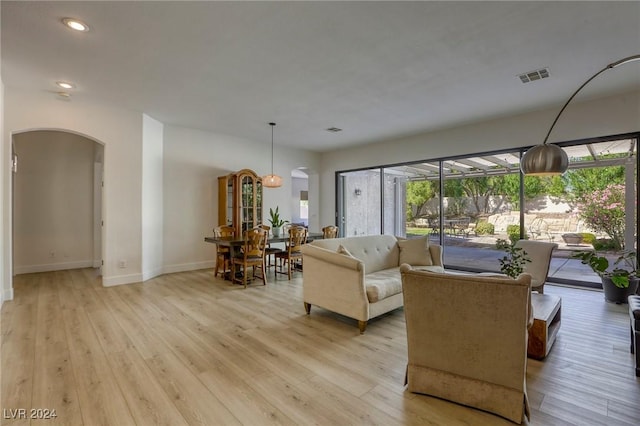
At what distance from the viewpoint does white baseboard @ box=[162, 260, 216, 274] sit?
5.84 meters

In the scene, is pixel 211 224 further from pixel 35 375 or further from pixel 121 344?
pixel 35 375

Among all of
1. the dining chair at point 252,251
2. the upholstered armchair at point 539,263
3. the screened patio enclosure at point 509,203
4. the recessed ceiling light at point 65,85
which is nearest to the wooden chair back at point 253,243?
the dining chair at point 252,251

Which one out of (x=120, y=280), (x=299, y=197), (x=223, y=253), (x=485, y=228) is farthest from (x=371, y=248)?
(x=299, y=197)

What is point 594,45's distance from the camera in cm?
297

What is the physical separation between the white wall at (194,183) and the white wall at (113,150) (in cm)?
78

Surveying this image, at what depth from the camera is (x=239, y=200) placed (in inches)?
247

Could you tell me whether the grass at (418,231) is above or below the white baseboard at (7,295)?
above

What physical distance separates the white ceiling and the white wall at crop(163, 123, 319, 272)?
3.61 feet

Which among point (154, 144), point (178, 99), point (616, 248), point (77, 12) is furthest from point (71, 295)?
point (616, 248)

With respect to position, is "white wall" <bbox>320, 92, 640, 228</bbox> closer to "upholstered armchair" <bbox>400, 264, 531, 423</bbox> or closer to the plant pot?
the plant pot

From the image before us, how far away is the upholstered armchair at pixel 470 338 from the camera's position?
1.70 m

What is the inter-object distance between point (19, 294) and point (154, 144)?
2980 mm

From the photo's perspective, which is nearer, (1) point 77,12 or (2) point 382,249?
(1) point 77,12

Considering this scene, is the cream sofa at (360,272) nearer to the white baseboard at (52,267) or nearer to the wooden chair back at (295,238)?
the wooden chair back at (295,238)
